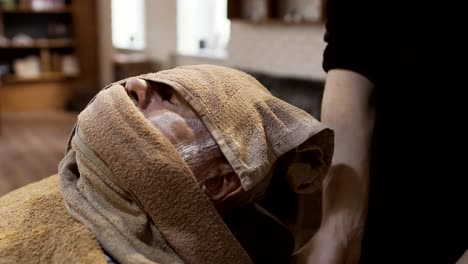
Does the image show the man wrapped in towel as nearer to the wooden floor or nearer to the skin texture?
the skin texture

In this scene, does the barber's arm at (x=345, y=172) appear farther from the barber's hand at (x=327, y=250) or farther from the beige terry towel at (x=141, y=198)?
the beige terry towel at (x=141, y=198)

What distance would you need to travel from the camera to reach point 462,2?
0.82 meters

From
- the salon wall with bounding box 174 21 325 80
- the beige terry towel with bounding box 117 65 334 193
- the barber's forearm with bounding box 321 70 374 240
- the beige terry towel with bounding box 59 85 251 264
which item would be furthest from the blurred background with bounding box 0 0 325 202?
the beige terry towel with bounding box 59 85 251 264

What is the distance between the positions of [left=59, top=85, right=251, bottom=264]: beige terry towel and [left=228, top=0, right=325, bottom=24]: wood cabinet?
116 inches

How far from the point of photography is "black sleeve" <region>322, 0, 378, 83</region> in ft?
2.85

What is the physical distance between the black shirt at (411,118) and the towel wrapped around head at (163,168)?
0.25 meters

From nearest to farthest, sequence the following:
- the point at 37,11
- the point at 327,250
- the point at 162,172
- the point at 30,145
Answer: the point at 162,172
the point at 327,250
the point at 30,145
the point at 37,11

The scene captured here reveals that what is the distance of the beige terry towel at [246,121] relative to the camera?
0.64 m

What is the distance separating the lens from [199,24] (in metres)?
5.64

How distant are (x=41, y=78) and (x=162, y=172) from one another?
635 cm

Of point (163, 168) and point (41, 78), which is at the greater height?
point (163, 168)

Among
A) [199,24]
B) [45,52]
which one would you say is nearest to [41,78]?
[45,52]

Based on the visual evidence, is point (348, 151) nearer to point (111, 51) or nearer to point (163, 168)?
point (163, 168)

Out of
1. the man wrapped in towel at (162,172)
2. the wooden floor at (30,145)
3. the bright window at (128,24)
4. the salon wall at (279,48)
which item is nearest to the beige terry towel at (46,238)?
the man wrapped in towel at (162,172)
